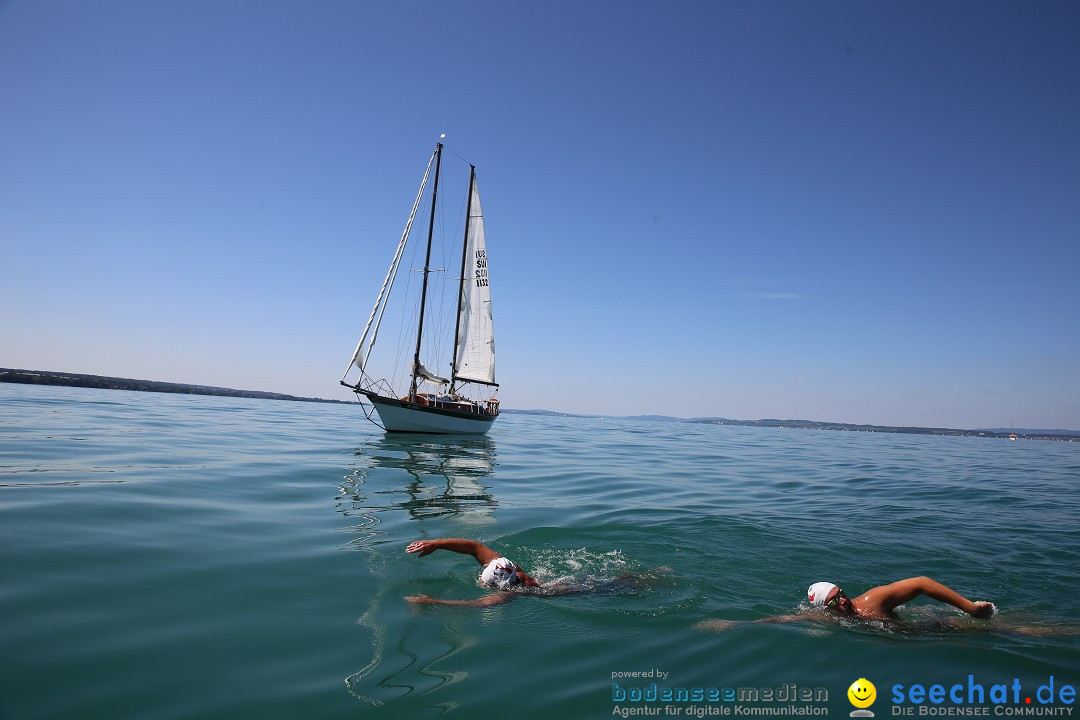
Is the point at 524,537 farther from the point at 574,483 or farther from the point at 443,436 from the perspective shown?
the point at 443,436

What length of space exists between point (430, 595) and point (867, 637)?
15.6 ft

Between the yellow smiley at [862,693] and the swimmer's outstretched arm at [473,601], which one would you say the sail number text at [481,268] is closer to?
the swimmer's outstretched arm at [473,601]

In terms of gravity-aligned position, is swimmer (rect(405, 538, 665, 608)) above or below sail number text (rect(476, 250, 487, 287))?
below

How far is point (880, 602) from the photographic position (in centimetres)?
Result: 589

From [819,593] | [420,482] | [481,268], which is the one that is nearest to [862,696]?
[819,593]

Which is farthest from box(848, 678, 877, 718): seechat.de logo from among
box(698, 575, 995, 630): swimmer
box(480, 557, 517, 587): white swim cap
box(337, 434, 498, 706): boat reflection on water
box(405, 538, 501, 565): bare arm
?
box(405, 538, 501, 565): bare arm

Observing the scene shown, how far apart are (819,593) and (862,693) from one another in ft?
6.01

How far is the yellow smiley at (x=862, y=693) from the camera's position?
13.8 ft

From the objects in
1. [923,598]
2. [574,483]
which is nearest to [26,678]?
[923,598]

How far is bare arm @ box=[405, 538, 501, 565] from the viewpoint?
639cm

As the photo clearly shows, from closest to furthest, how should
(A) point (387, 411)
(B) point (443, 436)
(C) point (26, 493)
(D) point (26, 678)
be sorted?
1. (D) point (26, 678)
2. (C) point (26, 493)
3. (A) point (387, 411)
4. (B) point (443, 436)

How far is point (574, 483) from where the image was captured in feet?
49.6

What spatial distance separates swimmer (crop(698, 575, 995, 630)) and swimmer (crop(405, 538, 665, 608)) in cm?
158

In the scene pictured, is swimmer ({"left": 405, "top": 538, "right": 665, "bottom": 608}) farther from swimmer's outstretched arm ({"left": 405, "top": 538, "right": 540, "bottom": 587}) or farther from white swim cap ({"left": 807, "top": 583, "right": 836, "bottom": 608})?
white swim cap ({"left": 807, "top": 583, "right": 836, "bottom": 608})
